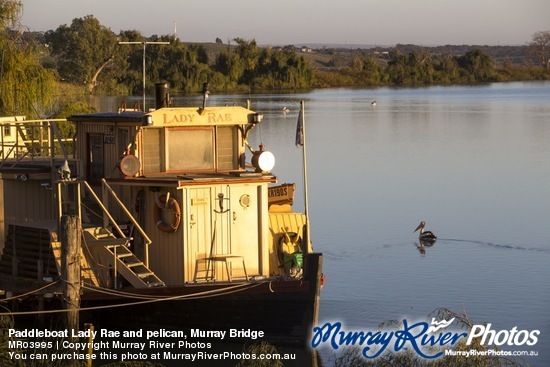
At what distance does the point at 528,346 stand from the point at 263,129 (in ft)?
157

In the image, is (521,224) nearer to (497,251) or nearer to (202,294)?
(497,251)

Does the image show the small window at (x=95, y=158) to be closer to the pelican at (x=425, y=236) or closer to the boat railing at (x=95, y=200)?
the boat railing at (x=95, y=200)

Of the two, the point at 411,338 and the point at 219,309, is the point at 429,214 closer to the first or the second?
the point at 219,309

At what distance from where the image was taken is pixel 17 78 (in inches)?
1623

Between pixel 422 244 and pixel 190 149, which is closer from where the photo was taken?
pixel 190 149

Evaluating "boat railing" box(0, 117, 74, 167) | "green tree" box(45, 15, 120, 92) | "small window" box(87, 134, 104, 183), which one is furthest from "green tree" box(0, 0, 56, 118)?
"green tree" box(45, 15, 120, 92)

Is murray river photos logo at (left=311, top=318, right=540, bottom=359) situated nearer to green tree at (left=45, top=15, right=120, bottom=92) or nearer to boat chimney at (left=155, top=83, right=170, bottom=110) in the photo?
boat chimney at (left=155, top=83, right=170, bottom=110)

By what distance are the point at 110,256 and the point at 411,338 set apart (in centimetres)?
554

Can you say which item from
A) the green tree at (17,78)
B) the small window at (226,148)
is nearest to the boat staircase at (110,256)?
the small window at (226,148)

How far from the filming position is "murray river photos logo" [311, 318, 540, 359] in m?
17.7

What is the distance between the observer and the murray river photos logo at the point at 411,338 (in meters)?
17.7

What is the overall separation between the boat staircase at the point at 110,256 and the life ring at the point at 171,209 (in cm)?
34

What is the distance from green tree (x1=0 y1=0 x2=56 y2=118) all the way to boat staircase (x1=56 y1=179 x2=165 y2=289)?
19.2 meters

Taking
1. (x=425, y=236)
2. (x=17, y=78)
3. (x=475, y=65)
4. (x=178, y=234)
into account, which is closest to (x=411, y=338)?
(x=178, y=234)
